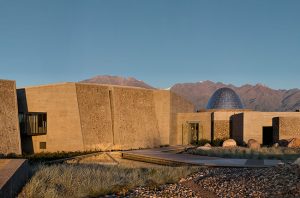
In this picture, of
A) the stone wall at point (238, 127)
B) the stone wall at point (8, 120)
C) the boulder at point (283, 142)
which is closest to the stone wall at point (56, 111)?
the stone wall at point (8, 120)

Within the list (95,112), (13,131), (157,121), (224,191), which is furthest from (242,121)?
(224,191)

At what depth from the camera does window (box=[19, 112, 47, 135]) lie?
2777 centimetres

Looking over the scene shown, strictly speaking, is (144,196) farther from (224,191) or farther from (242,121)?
(242,121)

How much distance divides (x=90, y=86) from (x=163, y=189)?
2055 cm

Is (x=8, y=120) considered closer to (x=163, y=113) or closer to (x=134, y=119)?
(x=134, y=119)

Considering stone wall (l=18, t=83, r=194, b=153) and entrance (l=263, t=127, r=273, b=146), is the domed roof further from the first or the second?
stone wall (l=18, t=83, r=194, b=153)

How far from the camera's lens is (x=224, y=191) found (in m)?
10.2

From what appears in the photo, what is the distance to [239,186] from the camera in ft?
34.2

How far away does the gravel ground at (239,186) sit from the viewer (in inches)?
377

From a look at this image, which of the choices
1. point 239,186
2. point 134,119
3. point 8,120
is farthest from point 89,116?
point 239,186

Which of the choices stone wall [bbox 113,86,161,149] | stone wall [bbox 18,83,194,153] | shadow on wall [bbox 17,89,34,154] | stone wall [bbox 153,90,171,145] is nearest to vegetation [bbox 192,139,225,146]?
stone wall [bbox 153,90,171,145]

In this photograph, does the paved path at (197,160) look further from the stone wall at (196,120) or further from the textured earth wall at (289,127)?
the stone wall at (196,120)

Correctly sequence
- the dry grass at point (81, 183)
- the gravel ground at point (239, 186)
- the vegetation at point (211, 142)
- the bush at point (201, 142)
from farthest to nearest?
the bush at point (201, 142)
the vegetation at point (211, 142)
the gravel ground at point (239, 186)
the dry grass at point (81, 183)

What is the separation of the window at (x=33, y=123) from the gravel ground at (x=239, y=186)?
1849 centimetres
